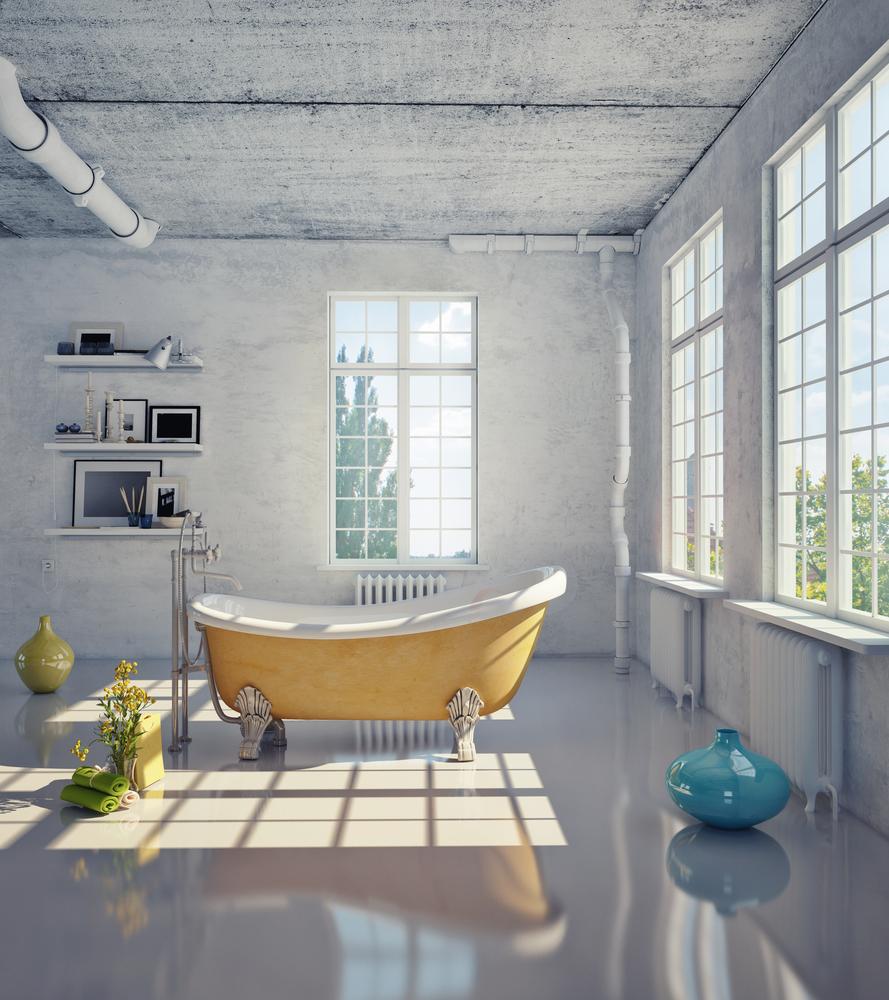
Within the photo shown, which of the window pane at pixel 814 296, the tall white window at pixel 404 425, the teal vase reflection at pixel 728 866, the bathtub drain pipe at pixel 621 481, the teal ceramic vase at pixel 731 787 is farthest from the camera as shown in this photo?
the tall white window at pixel 404 425

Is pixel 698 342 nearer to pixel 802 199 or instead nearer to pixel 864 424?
pixel 802 199

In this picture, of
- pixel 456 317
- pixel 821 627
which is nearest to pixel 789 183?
pixel 821 627

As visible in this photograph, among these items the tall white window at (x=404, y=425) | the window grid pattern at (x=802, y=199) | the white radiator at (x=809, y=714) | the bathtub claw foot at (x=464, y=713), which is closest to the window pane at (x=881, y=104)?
the window grid pattern at (x=802, y=199)

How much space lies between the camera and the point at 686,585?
15.8 feet

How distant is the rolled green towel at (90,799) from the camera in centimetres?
319

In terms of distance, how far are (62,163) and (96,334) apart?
6.87 feet

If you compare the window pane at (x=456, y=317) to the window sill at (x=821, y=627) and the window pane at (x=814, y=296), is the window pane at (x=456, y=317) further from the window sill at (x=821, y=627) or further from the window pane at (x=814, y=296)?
the window sill at (x=821, y=627)


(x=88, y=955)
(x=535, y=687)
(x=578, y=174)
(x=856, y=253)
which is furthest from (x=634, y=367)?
(x=88, y=955)

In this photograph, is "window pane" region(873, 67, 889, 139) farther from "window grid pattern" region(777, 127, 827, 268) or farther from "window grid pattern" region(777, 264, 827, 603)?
"window grid pattern" region(777, 264, 827, 603)

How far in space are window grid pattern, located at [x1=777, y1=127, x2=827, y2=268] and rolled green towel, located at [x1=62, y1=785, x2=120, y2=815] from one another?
344cm

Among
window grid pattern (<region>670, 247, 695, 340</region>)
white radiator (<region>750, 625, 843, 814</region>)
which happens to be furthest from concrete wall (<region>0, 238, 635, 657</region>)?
white radiator (<region>750, 625, 843, 814</region>)

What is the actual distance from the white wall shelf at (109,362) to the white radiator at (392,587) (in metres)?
1.96

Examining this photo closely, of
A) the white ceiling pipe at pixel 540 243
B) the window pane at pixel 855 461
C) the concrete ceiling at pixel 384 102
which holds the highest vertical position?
the concrete ceiling at pixel 384 102

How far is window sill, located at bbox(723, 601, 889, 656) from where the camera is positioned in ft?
9.13
